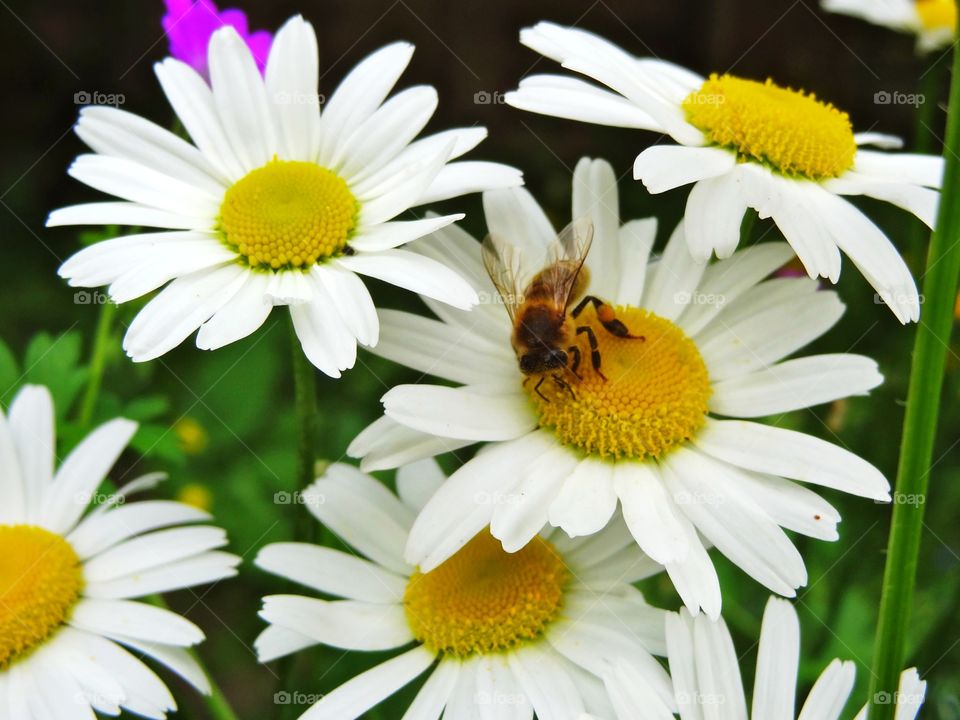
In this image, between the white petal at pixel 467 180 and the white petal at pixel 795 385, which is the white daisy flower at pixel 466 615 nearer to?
the white petal at pixel 795 385

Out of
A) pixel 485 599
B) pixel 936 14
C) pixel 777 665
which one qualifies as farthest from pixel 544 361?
pixel 936 14

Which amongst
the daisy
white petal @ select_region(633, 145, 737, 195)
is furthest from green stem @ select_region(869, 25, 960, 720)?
white petal @ select_region(633, 145, 737, 195)

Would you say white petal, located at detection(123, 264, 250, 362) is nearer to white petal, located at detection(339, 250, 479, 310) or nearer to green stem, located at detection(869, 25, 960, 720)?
white petal, located at detection(339, 250, 479, 310)

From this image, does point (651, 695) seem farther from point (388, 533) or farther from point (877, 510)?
point (877, 510)

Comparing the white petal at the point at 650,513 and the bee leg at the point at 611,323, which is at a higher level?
the bee leg at the point at 611,323

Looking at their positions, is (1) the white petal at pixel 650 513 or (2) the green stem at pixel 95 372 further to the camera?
(2) the green stem at pixel 95 372
